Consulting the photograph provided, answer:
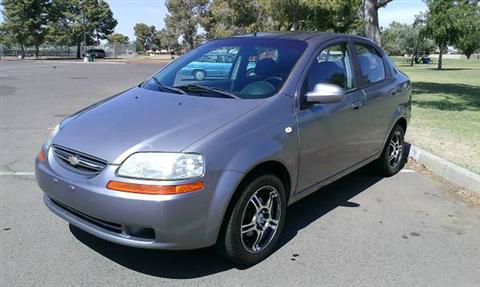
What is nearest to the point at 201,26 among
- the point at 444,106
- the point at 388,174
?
the point at 444,106

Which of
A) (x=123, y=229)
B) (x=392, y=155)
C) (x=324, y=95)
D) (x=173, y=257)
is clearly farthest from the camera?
(x=392, y=155)

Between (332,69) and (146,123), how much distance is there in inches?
80.5

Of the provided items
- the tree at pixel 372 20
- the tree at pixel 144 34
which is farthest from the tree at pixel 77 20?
the tree at pixel 372 20

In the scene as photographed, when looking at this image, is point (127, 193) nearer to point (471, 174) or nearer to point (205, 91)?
point (205, 91)

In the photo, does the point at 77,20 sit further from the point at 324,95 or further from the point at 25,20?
the point at 324,95

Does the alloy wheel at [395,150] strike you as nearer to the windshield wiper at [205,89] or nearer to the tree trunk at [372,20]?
the windshield wiper at [205,89]

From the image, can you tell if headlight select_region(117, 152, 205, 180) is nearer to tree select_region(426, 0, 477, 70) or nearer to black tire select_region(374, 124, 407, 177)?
black tire select_region(374, 124, 407, 177)

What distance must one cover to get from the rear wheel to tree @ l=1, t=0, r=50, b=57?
Answer: 216 feet

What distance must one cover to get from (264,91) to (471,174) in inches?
127

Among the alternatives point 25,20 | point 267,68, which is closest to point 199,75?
point 267,68

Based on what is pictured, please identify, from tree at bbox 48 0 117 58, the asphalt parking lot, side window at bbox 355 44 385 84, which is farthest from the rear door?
tree at bbox 48 0 117 58

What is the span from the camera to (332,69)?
15.4 feet

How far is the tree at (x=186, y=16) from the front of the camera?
80000 millimetres

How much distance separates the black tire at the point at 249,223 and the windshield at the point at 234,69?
0.76 meters
